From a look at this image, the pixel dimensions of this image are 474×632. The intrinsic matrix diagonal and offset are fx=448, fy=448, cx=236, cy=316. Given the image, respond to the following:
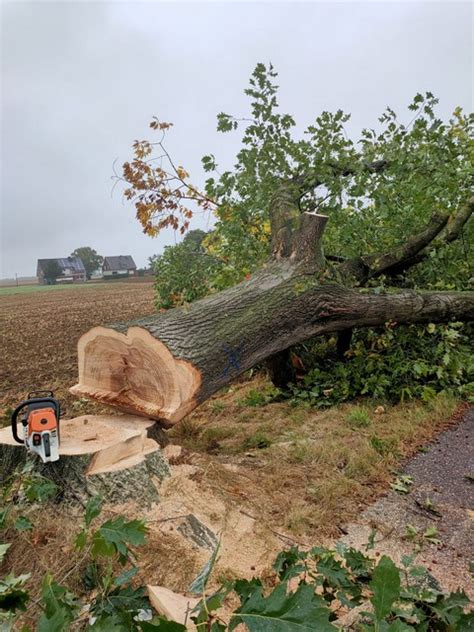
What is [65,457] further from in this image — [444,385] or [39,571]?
[444,385]

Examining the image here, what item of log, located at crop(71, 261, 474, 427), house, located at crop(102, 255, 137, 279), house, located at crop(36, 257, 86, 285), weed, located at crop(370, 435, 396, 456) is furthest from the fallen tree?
house, located at crop(102, 255, 137, 279)

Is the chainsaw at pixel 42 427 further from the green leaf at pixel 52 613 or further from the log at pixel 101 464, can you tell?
the green leaf at pixel 52 613

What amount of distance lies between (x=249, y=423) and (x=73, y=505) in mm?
2131

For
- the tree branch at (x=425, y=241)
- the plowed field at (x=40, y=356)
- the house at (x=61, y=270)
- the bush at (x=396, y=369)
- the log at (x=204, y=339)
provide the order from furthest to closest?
the house at (x=61, y=270) < the plowed field at (x=40, y=356) < the tree branch at (x=425, y=241) < the bush at (x=396, y=369) < the log at (x=204, y=339)

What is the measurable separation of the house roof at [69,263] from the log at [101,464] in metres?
56.3

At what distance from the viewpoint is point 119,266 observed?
59469mm

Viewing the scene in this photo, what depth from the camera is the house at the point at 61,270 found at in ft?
174

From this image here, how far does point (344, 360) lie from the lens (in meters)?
4.85

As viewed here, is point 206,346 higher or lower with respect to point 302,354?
higher

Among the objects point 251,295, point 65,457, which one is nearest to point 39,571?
point 65,457

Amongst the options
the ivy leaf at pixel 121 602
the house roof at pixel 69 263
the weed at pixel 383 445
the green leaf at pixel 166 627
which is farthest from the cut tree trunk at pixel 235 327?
the house roof at pixel 69 263

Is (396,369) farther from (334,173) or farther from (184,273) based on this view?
(184,273)

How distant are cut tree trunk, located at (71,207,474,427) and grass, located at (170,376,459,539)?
595mm

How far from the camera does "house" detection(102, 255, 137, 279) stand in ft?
192
